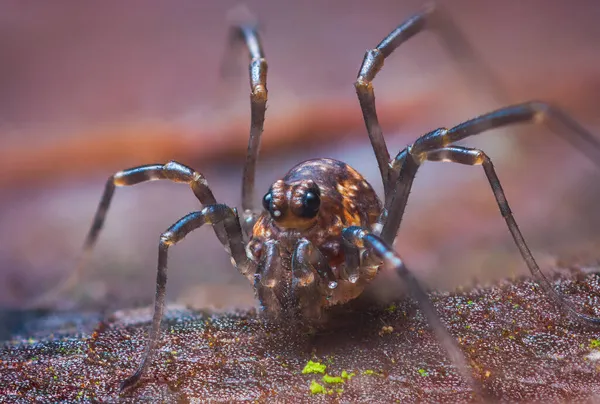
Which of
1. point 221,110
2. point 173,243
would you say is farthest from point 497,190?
point 221,110

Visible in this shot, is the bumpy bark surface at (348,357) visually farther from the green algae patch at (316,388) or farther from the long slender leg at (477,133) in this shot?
the long slender leg at (477,133)

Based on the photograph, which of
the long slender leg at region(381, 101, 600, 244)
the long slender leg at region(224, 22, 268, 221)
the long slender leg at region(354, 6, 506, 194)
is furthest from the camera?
the long slender leg at region(224, 22, 268, 221)

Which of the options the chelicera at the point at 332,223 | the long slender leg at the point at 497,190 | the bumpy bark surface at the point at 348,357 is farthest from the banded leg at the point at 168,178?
the long slender leg at the point at 497,190

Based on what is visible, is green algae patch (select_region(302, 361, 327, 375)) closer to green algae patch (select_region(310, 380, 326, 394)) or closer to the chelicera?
green algae patch (select_region(310, 380, 326, 394))

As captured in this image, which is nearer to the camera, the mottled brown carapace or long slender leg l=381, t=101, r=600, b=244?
long slender leg l=381, t=101, r=600, b=244

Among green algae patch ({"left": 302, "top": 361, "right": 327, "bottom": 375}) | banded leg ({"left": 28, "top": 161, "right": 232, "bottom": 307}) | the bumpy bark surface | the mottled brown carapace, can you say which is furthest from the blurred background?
green algae patch ({"left": 302, "top": 361, "right": 327, "bottom": 375})

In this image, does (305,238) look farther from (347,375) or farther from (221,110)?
(221,110)

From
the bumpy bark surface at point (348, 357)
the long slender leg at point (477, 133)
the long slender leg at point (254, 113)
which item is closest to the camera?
the bumpy bark surface at point (348, 357)
